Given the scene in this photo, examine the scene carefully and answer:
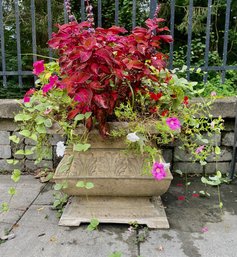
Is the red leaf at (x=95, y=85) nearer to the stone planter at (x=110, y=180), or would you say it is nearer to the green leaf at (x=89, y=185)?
the stone planter at (x=110, y=180)

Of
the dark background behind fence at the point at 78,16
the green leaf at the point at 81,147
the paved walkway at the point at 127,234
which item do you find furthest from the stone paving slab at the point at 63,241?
the dark background behind fence at the point at 78,16

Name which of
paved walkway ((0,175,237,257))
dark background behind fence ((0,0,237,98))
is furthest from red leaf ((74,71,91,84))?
dark background behind fence ((0,0,237,98))

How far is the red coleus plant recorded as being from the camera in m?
1.60

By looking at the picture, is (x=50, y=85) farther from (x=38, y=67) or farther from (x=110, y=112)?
(x=110, y=112)

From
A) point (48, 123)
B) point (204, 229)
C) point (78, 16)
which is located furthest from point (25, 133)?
point (78, 16)

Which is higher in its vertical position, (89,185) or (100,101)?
(100,101)

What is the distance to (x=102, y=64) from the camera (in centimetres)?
164

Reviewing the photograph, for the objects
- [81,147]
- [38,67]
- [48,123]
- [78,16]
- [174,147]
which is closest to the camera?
[81,147]

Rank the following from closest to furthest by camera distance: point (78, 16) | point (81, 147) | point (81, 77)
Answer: point (81, 77) < point (81, 147) < point (78, 16)

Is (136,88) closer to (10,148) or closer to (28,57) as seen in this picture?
(10,148)

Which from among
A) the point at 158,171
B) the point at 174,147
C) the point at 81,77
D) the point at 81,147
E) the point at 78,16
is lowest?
the point at 174,147

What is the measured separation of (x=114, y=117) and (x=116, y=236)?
69 cm

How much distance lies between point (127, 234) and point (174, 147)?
1117mm

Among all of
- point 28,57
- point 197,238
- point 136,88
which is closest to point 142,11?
point 28,57
